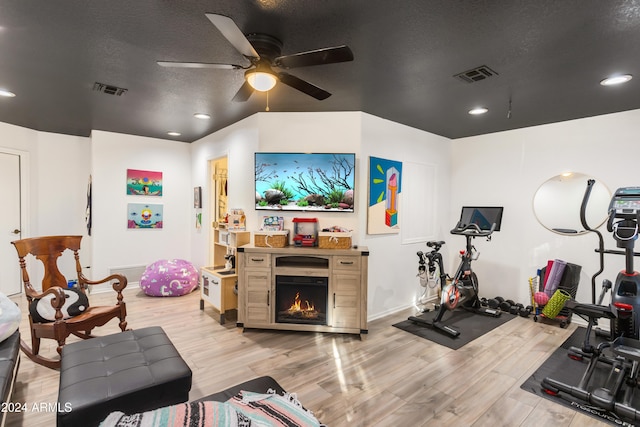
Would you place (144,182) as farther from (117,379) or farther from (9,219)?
(117,379)

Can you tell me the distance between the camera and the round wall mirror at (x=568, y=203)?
3.75m

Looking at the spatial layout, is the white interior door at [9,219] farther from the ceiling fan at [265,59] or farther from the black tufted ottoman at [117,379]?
the ceiling fan at [265,59]

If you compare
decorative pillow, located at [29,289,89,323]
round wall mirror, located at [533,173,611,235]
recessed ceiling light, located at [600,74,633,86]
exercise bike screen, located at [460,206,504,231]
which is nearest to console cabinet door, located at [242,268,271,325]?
decorative pillow, located at [29,289,89,323]

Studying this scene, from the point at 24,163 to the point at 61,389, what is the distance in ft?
15.4

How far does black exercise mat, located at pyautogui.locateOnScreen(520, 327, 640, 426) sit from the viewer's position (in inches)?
85.3

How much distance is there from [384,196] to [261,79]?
7.48 ft

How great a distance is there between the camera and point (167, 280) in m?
4.68

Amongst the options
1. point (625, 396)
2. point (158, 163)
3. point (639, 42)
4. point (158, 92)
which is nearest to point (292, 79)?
point (158, 92)

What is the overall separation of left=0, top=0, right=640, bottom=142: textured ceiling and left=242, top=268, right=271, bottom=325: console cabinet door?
1898mm

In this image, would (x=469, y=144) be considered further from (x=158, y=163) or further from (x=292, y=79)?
(x=158, y=163)

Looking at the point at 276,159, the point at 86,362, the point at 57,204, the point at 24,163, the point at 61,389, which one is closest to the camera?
the point at 61,389

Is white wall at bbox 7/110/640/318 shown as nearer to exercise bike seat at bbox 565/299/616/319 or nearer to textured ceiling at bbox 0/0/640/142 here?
textured ceiling at bbox 0/0/640/142

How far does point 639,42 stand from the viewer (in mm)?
2092

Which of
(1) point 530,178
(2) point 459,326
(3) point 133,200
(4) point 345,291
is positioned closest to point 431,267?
(2) point 459,326
